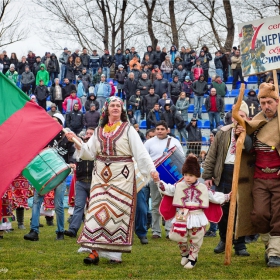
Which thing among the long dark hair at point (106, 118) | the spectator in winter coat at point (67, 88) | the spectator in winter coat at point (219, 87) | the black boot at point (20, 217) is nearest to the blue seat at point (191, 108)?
the spectator in winter coat at point (219, 87)

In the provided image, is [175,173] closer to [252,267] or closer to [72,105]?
[252,267]

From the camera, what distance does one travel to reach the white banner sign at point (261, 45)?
8109mm

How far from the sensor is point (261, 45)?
26.8 feet

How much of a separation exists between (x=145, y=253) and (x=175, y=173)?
1.78 m

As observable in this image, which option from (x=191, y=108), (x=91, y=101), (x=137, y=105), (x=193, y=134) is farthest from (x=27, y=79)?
(x=193, y=134)

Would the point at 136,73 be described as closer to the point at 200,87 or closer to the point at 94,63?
the point at 200,87

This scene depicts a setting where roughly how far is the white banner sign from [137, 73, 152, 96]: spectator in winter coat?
1601 centimetres

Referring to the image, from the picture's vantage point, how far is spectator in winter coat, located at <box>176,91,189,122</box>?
77.7ft

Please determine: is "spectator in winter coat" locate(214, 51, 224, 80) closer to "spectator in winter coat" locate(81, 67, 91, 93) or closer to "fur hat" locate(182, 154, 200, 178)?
"spectator in winter coat" locate(81, 67, 91, 93)

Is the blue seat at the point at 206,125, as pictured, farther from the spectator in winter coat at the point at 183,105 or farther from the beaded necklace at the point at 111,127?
the beaded necklace at the point at 111,127

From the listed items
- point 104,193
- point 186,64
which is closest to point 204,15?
point 186,64

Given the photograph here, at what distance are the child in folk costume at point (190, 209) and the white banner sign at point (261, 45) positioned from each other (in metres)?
1.42

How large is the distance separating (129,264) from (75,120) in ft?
49.1

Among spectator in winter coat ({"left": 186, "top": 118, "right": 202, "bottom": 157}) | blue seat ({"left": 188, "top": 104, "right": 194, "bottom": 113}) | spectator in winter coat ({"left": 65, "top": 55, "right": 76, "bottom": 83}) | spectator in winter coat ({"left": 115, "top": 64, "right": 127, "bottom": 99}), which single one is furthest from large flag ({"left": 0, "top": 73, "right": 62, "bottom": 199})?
spectator in winter coat ({"left": 65, "top": 55, "right": 76, "bottom": 83})
